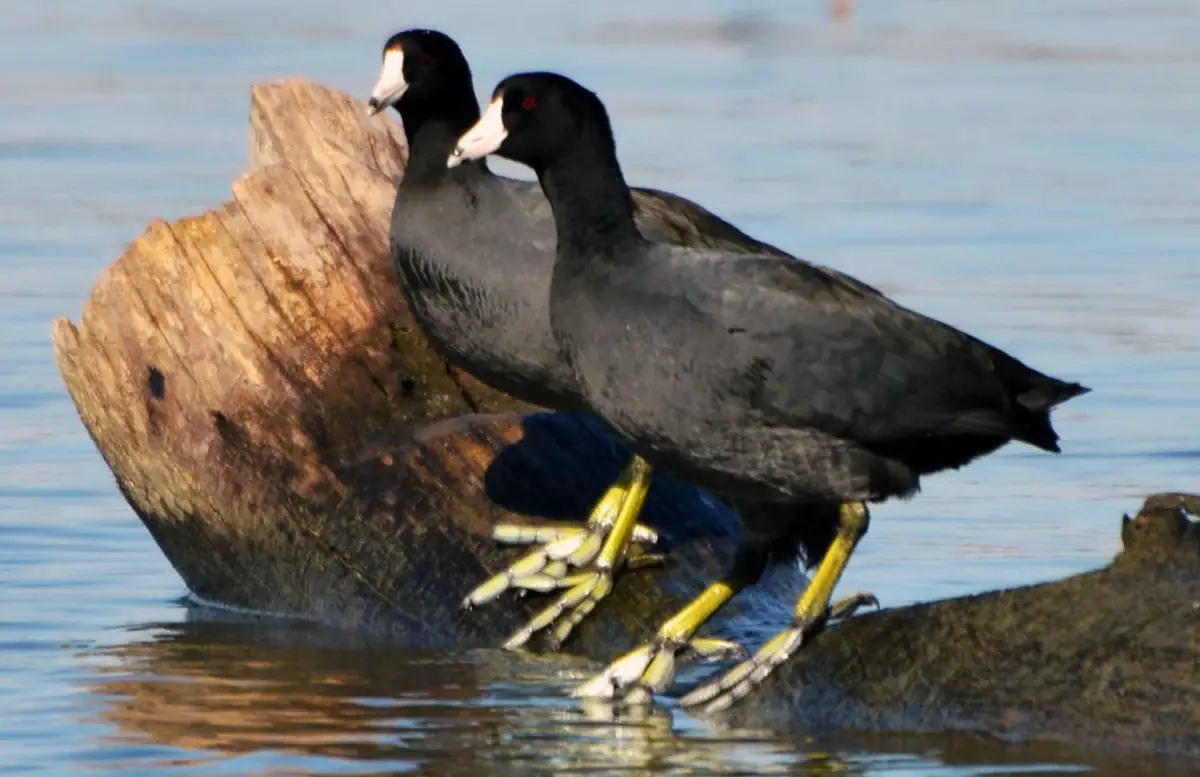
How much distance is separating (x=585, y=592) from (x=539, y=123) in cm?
154

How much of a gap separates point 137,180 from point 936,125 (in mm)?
5868

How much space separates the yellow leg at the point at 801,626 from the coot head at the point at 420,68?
7.91 ft

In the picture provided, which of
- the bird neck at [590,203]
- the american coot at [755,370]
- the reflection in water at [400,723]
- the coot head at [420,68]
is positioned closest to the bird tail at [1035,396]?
the american coot at [755,370]

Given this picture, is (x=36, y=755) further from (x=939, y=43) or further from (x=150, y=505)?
(x=939, y=43)

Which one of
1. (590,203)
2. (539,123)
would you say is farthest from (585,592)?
(539,123)

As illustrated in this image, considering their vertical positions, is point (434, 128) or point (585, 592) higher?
point (434, 128)

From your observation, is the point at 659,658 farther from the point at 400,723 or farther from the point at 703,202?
the point at 703,202

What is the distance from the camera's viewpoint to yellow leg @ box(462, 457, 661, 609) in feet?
26.1

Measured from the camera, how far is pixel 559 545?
805 centimetres

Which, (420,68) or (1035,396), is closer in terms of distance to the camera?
(1035,396)

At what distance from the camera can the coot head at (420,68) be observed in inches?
339

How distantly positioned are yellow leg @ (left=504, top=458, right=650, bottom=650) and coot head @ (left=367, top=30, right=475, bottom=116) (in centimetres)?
154

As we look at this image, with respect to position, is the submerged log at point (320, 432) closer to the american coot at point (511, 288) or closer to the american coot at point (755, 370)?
the american coot at point (511, 288)

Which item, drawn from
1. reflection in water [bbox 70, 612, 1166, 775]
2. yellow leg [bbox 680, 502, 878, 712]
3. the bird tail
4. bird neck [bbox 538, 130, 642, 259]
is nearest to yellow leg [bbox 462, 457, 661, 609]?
reflection in water [bbox 70, 612, 1166, 775]
